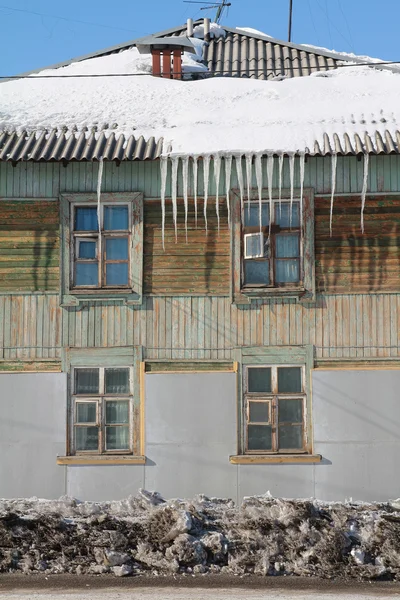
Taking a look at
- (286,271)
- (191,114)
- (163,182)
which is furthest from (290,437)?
(191,114)

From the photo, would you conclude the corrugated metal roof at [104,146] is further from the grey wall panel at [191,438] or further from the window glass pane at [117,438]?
the window glass pane at [117,438]

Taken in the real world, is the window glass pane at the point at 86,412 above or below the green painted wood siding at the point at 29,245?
below

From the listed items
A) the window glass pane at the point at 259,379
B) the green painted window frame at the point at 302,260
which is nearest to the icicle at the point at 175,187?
the green painted window frame at the point at 302,260

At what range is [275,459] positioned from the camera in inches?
531

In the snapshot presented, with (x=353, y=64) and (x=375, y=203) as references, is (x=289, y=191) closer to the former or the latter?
(x=375, y=203)

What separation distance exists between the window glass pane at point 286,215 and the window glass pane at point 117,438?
13.2ft

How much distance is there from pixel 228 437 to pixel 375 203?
14.0ft

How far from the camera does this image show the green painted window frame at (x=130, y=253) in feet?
45.6

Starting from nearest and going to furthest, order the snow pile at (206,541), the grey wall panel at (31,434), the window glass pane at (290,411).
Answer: the snow pile at (206,541) < the grey wall panel at (31,434) < the window glass pane at (290,411)

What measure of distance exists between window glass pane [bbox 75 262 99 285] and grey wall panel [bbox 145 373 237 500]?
6.70ft

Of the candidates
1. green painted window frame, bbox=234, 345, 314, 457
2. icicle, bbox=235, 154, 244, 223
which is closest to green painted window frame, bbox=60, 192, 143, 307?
icicle, bbox=235, 154, 244, 223

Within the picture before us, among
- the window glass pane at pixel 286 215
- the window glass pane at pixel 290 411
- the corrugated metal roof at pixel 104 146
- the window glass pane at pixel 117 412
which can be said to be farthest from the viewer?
the window glass pane at pixel 286 215

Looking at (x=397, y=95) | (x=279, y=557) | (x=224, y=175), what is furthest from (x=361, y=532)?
(x=397, y=95)

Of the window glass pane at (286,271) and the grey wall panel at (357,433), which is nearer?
the grey wall panel at (357,433)
